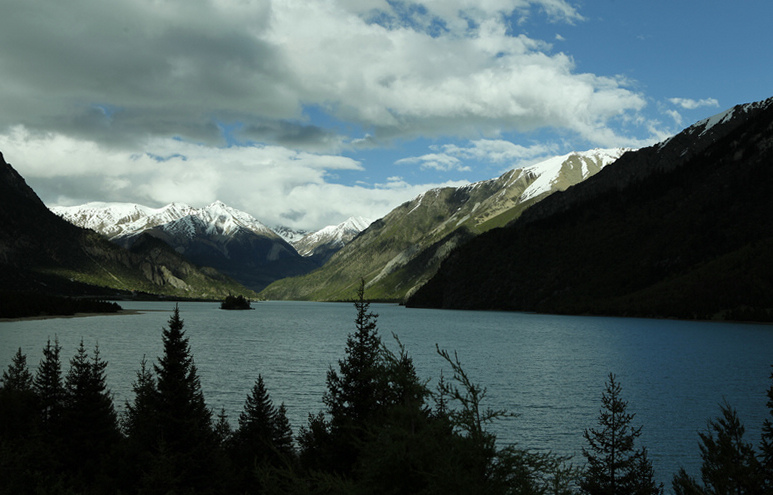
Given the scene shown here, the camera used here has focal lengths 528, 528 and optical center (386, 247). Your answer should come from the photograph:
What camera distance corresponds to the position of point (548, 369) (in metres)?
91.6

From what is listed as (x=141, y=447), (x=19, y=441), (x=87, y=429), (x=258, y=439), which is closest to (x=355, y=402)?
(x=258, y=439)

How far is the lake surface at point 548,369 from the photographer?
52.6 meters

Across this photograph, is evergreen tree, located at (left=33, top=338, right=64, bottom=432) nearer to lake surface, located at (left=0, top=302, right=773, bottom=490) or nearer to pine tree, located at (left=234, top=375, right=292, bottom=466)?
lake surface, located at (left=0, top=302, right=773, bottom=490)

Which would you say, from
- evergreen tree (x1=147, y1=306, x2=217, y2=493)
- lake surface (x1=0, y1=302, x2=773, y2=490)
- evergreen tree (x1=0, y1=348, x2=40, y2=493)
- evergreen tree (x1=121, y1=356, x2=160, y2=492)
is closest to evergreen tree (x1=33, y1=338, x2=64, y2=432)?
evergreen tree (x1=0, y1=348, x2=40, y2=493)

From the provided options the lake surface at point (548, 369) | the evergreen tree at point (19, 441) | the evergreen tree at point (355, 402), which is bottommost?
the lake surface at point (548, 369)

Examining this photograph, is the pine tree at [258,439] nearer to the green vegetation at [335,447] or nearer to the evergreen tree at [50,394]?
the green vegetation at [335,447]

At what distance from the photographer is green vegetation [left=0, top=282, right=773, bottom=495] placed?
1114 centimetres

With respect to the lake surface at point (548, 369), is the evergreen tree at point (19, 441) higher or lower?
higher

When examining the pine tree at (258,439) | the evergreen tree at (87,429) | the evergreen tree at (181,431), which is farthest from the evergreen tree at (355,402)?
the evergreen tree at (87,429)

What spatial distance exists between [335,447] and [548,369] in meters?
68.7

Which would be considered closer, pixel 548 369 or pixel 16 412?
pixel 16 412

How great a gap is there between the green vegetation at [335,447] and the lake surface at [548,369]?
22.7ft

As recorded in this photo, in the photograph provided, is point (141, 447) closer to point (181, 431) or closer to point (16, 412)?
point (181, 431)

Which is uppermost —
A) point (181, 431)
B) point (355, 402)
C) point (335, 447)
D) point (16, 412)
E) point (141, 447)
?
point (355, 402)
